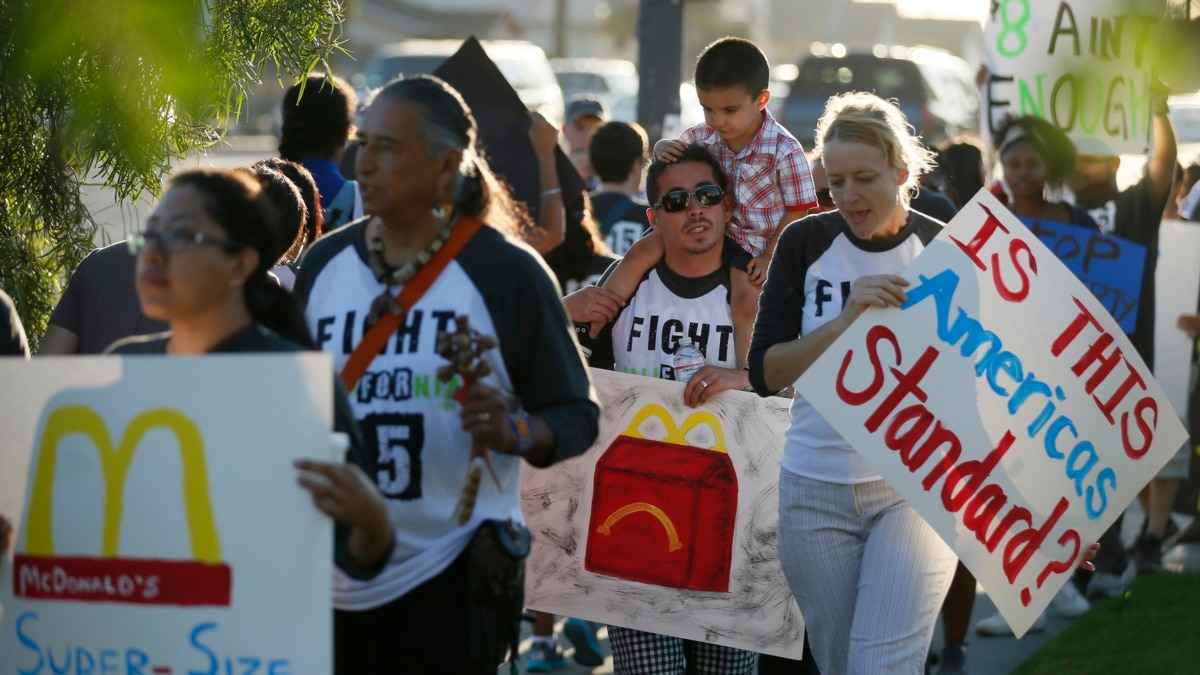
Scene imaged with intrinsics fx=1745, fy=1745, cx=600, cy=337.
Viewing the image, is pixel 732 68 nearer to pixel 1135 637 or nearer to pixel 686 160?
pixel 686 160

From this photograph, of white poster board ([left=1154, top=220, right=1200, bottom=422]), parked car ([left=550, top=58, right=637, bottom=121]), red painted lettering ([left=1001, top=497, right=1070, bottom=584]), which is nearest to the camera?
red painted lettering ([left=1001, top=497, right=1070, bottom=584])

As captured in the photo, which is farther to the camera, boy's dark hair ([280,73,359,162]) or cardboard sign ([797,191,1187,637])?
boy's dark hair ([280,73,359,162])

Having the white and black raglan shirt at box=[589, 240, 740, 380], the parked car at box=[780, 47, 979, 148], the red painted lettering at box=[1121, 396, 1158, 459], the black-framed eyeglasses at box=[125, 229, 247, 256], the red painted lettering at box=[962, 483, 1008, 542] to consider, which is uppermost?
the parked car at box=[780, 47, 979, 148]

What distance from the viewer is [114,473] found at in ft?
10.3

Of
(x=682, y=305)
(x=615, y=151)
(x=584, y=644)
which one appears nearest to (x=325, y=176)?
(x=682, y=305)

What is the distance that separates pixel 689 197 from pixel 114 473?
259 cm

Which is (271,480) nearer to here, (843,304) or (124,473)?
(124,473)

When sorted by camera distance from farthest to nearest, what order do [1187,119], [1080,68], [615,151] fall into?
[1187,119] < [615,151] < [1080,68]

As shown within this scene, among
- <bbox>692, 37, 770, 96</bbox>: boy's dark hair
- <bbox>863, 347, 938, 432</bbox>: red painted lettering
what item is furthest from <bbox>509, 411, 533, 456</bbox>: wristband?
<bbox>692, 37, 770, 96</bbox>: boy's dark hair

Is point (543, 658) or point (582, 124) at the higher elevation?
point (582, 124)

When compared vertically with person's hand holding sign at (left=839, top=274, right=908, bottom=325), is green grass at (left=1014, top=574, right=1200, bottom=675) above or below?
below

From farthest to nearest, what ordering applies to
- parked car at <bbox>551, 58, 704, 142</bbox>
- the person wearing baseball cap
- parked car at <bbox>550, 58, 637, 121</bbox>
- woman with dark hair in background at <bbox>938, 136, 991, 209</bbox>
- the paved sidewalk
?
parked car at <bbox>550, 58, 637, 121</bbox>, parked car at <bbox>551, 58, 704, 142</bbox>, the person wearing baseball cap, woman with dark hair in background at <bbox>938, 136, 991, 209</bbox>, the paved sidewalk

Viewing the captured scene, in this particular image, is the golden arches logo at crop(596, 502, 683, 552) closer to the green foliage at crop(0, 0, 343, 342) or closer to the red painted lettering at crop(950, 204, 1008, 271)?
the red painted lettering at crop(950, 204, 1008, 271)

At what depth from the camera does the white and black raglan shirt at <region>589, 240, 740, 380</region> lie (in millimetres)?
5363
